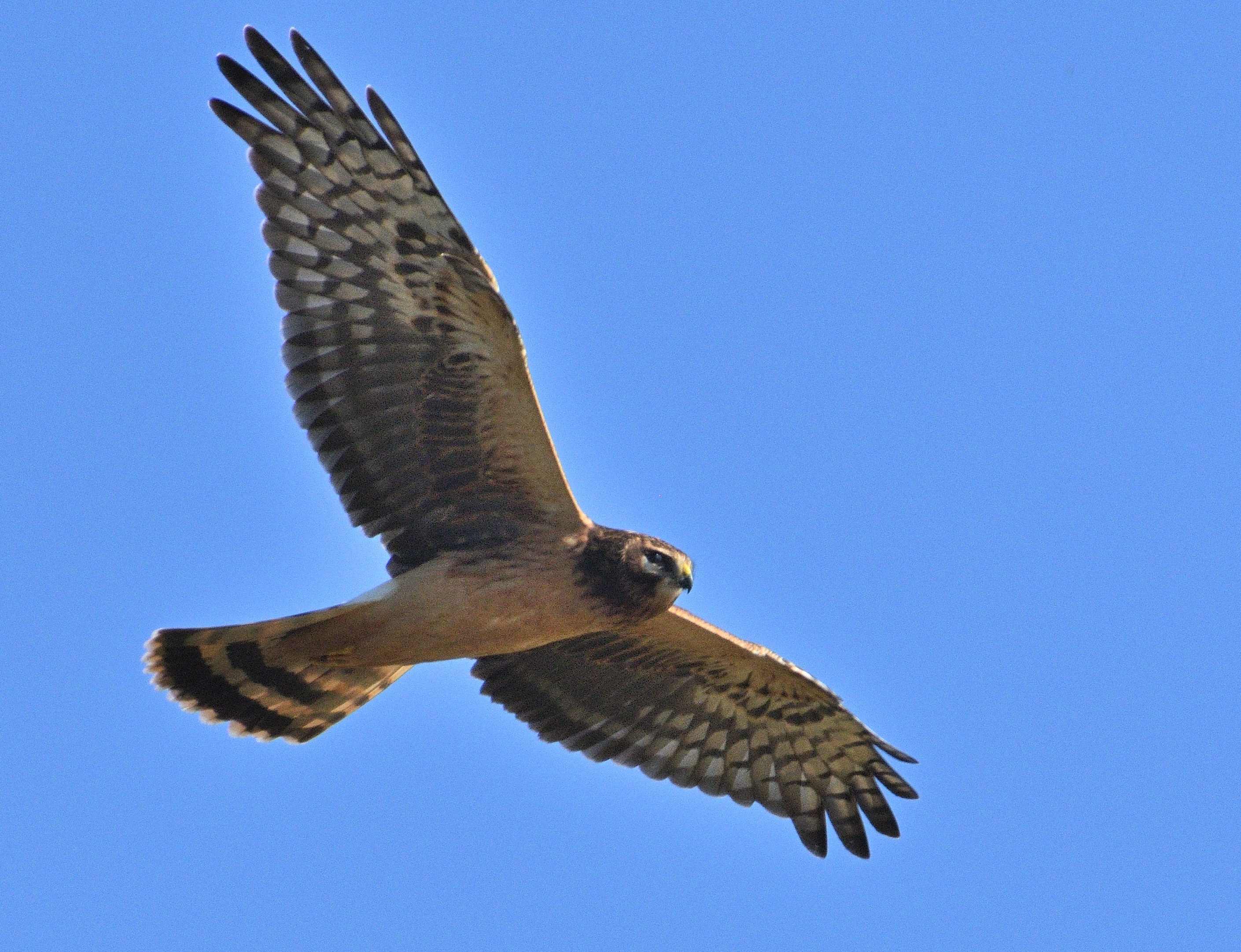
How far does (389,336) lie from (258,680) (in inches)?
82.5

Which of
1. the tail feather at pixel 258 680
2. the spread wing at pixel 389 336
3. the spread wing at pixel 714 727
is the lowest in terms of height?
the tail feather at pixel 258 680

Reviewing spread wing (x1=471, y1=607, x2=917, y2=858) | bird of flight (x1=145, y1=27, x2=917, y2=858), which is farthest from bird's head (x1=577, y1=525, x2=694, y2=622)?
spread wing (x1=471, y1=607, x2=917, y2=858)

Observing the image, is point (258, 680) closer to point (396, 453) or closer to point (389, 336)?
point (396, 453)

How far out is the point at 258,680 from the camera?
884 centimetres

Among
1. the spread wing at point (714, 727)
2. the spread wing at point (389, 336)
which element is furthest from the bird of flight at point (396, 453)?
the spread wing at point (714, 727)

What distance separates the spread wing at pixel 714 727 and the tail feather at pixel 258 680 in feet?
3.31

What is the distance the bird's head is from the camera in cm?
840

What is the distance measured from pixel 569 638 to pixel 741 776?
1.49 meters

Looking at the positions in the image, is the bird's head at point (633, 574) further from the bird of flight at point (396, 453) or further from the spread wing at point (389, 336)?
the spread wing at point (389, 336)

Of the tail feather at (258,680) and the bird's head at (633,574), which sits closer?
the bird's head at (633,574)

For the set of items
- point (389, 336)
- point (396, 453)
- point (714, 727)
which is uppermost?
point (389, 336)

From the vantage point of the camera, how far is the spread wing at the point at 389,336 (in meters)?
8.05

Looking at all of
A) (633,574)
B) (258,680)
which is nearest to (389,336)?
(633,574)

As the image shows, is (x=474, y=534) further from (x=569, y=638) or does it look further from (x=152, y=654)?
(x=152, y=654)
